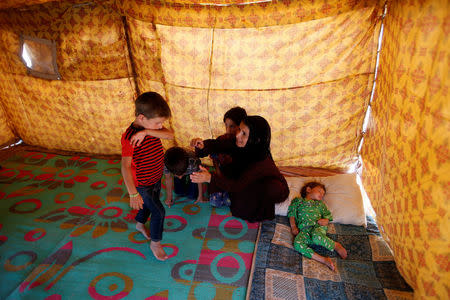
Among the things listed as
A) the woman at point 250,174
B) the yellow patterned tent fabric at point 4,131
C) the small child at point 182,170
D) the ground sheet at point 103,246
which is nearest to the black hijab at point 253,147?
the woman at point 250,174

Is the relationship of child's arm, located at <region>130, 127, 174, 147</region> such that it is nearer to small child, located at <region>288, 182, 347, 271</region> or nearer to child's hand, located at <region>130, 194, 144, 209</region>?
child's hand, located at <region>130, 194, 144, 209</region>

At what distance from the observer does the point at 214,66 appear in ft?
9.14

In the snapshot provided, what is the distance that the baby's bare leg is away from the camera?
2.08 metres

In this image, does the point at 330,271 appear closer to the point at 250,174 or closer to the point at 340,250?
the point at 340,250

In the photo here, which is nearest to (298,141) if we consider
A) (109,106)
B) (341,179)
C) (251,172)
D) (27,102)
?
(341,179)

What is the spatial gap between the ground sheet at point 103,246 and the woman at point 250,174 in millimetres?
235

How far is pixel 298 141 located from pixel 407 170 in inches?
50.1

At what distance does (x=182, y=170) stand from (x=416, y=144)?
70.4 inches

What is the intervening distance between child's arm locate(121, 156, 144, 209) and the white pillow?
4.42 feet

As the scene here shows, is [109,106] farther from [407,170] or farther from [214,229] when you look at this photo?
[407,170]

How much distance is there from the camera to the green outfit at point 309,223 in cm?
220

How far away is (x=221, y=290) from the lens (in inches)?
77.7

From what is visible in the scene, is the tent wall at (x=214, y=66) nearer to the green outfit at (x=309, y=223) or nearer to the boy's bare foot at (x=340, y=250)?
the green outfit at (x=309, y=223)

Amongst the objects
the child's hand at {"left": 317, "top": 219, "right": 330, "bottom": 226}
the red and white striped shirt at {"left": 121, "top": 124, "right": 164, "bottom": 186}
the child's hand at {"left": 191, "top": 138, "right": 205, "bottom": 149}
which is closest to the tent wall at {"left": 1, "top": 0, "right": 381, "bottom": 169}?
the child's hand at {"left": 191, "top": 138, "right": 205, "bottom": 149}
